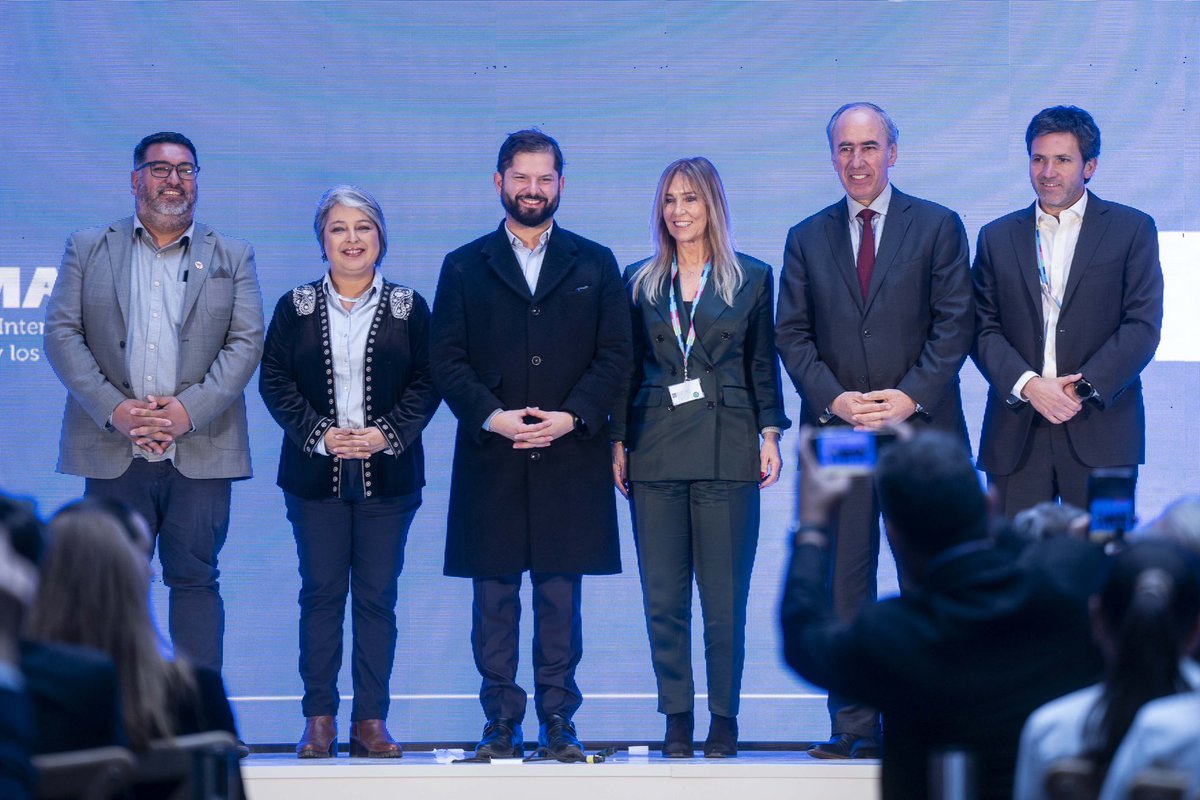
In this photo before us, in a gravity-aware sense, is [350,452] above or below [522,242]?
below

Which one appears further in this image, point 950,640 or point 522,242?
point 522,242

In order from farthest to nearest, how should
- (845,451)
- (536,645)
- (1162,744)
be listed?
(536,645), (845,451), (1162,744)

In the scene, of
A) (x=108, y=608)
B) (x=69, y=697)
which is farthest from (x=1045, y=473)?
(x=69, y=697)

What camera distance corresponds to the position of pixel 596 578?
5.68 metres

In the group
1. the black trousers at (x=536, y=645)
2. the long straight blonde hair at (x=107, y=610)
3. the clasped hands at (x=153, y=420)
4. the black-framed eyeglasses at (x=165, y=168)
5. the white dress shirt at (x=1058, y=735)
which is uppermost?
the black-framed eyeglasses at (x=165, y=168)

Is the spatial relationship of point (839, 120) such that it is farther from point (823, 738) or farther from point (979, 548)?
point (979, 548)

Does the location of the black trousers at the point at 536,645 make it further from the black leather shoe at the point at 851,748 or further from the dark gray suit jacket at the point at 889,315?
the dark gray suit jacket at the point at 889,315

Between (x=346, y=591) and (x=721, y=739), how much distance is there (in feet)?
4.17

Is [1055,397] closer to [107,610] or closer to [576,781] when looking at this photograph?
[576,781]

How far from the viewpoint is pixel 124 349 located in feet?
15.9

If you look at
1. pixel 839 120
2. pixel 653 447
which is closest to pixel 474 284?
pixel 653 447

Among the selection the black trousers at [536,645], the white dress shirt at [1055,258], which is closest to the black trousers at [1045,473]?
the white dress shirt at [1055,258]

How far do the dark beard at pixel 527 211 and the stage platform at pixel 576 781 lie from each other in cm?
169

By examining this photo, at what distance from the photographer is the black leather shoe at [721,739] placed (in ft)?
15.2
